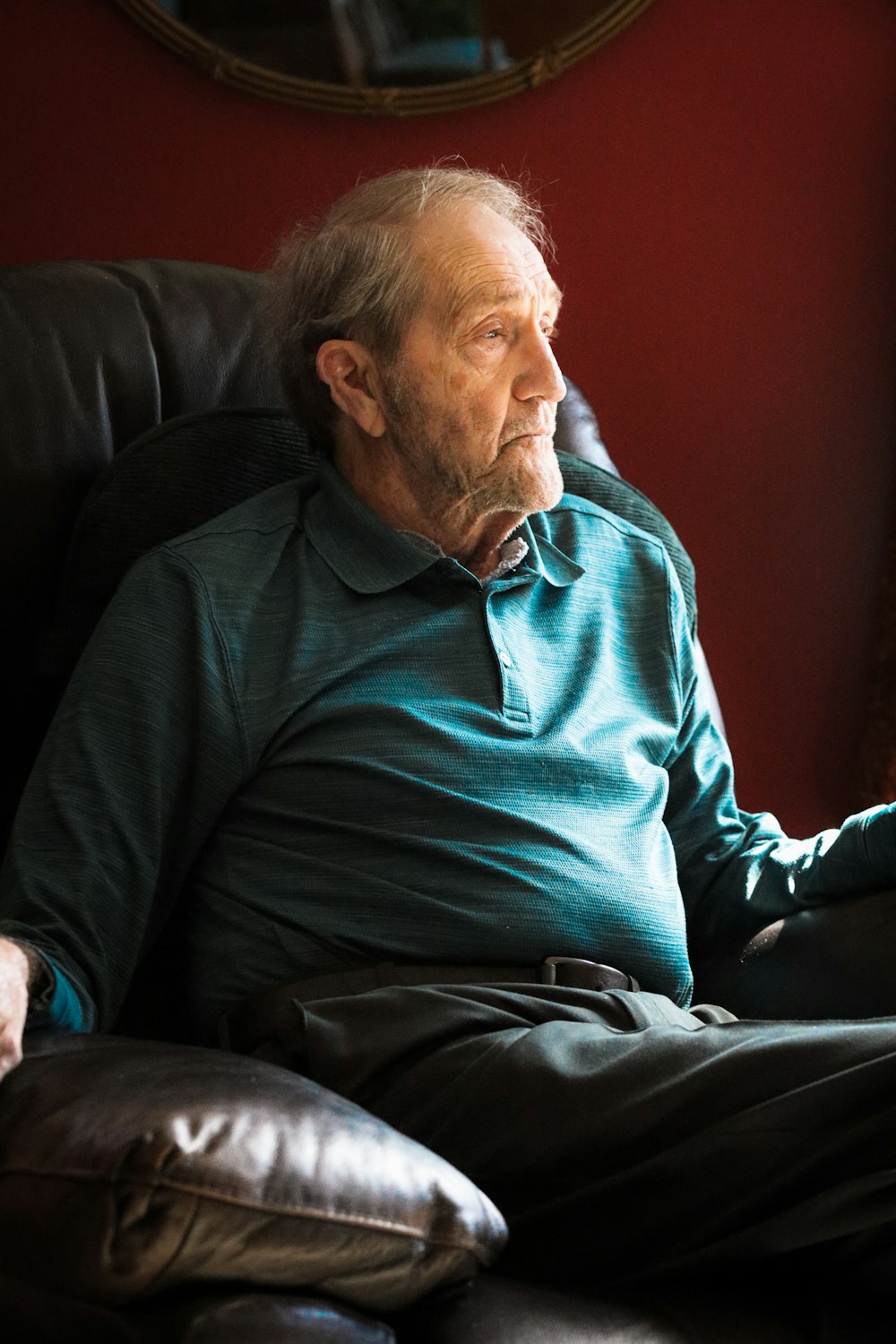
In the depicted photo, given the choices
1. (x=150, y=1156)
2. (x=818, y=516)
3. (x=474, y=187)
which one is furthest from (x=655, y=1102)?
(x=818, y=516)

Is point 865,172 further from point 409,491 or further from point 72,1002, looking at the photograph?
point 72,1002

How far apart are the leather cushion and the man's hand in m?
0.05

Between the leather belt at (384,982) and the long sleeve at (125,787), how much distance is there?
0.11 meters

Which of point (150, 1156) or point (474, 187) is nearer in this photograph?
point (150, 1156)

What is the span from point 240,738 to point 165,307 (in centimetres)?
56

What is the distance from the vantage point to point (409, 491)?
5.03 ft

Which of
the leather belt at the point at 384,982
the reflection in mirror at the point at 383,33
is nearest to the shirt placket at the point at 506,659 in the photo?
the leather belt at the point at 384,982

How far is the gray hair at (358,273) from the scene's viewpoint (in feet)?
4.95

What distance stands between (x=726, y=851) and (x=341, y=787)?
47 centimetres

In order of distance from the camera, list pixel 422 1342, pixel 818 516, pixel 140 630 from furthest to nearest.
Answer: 1. pixel 818 516
2. pixel 140 630
3. pixel 422 1342

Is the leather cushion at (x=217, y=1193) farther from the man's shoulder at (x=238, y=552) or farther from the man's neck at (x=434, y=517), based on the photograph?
the man's neck at (x=434, y=517)

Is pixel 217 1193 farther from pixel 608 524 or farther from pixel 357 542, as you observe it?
pixel 608 524

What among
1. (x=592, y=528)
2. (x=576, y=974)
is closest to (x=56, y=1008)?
(x=576, y=974)

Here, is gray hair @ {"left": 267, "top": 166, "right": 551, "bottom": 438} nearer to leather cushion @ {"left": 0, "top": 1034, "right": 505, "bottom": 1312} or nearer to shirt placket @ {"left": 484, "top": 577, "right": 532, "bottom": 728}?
shirt placket @ {"left": 484, "top": 577, "right": 532, "bottom": 728}
